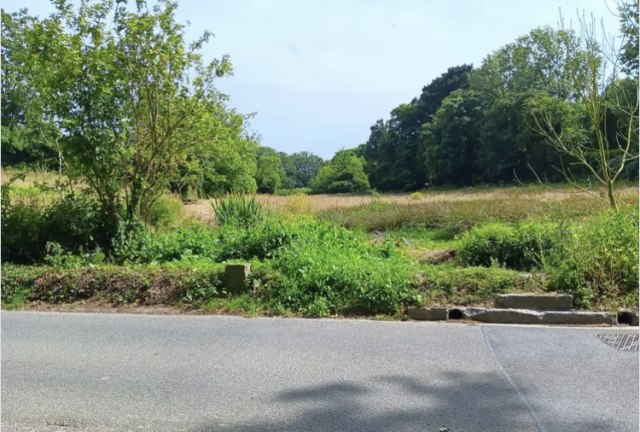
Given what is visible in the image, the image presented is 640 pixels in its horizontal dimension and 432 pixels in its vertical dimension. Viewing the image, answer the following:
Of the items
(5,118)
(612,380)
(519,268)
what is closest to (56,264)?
(519,268)

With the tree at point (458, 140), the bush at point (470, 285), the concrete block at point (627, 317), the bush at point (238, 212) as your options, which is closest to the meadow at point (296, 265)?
the bush at point (470, 285)

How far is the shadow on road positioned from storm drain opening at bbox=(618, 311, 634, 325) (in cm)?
248

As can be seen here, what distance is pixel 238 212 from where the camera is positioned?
12.5 m

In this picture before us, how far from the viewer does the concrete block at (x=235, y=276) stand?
691cm

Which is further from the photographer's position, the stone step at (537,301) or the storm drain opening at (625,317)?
the stone step at (537,301)

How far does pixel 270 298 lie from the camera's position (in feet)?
22.0

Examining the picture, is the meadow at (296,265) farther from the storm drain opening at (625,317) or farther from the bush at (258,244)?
the storm drain opening at (625,317)

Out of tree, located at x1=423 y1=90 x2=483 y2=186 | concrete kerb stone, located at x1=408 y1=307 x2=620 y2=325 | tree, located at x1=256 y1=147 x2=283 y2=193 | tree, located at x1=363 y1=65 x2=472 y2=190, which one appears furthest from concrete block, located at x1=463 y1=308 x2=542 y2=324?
tree, located at x1=363 y1=65 x2=472 y2=190

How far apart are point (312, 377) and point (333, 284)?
8.15ft

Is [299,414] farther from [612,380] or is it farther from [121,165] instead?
[121,165]

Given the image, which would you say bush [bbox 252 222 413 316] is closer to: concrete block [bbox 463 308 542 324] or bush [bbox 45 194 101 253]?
concrete block [bbox 463 308 542 324]

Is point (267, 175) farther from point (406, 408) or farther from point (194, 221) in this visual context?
point (406, 408)

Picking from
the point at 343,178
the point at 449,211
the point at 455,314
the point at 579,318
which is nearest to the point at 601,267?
the point at 579,318

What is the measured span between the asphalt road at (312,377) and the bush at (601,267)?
2.51 ft
